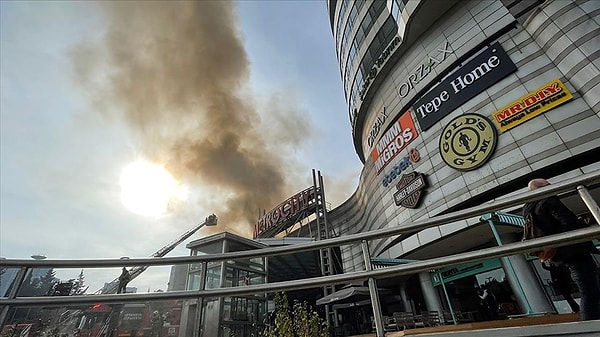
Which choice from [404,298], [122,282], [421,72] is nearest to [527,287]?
[404,298]

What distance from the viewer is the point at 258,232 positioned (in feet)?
111

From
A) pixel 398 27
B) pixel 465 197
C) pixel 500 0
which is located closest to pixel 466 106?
pixel 465 197

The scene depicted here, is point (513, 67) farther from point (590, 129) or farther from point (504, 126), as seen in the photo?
point (590, 129)

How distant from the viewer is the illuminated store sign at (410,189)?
14212mm

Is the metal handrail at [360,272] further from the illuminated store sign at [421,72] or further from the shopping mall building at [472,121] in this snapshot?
the illuminated store sign at [421,72]

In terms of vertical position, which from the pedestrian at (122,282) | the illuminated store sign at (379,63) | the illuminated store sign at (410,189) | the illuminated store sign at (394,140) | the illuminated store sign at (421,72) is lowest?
the pedestrian at (122,282)

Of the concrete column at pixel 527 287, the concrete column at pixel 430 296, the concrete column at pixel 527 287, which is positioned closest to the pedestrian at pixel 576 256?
the concrete column at pixel 527 287

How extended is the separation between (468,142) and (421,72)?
5.49m

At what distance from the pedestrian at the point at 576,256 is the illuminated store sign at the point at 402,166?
13.1 m

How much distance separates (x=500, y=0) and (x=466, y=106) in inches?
221

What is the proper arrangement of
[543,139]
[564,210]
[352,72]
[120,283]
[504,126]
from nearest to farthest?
[120,283] → [564,210] → [543,139] → [504,126] → [352,72]

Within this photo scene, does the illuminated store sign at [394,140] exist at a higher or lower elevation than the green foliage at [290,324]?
higher

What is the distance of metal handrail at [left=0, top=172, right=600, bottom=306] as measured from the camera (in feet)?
5.09

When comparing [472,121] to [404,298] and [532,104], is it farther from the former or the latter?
[404,298]
